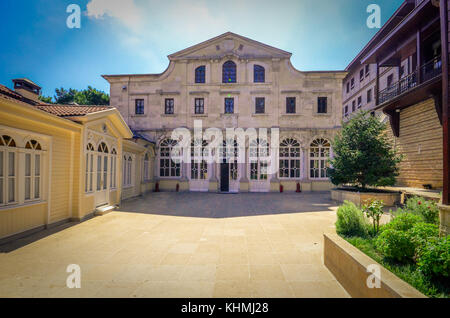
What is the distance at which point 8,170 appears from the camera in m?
5.57

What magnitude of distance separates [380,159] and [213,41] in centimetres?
1535

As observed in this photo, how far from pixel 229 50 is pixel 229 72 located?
1814 mm

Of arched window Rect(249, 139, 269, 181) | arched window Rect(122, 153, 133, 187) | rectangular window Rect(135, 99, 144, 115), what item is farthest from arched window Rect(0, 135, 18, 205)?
arched window Rect(249, 139, 269, 181)

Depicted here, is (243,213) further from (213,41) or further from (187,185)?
(213,41)

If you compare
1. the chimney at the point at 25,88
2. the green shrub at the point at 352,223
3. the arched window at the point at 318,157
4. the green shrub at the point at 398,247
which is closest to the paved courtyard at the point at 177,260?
the green shrub at the point at 352,223

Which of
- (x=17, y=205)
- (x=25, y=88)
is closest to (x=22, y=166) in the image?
(x=17, y=205)

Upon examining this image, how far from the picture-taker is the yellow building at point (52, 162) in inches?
219

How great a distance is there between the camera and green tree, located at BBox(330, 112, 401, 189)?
35.8 ft

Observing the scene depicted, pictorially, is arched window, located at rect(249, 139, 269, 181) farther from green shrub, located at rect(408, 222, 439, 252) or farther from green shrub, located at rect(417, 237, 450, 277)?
green shrub, located at rect(417, 237, 450, 277)

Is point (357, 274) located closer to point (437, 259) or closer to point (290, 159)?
point (437, 259)

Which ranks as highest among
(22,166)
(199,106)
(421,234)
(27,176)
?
(199,106)

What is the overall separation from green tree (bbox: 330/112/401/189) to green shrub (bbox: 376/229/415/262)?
8.81 meters

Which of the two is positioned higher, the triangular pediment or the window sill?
the triangular pediment

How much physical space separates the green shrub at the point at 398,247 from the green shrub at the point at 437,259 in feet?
1.08
